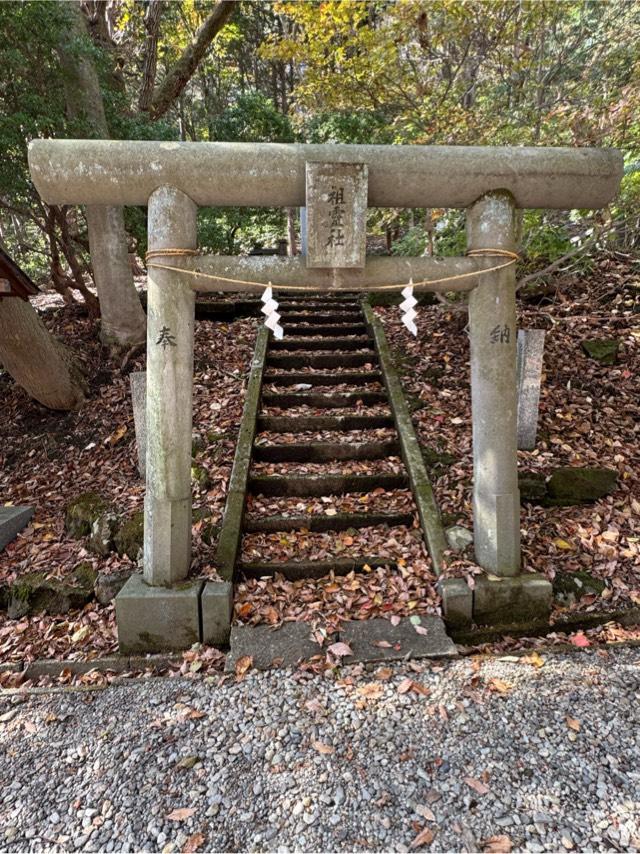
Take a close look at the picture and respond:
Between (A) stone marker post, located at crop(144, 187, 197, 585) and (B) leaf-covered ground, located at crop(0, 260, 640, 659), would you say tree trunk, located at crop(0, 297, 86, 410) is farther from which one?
(A) stone marker post, located at crop(144, 187, 197, 585)

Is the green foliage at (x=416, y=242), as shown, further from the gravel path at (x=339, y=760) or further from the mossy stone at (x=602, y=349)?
the gravel path at (x=339, y=760)

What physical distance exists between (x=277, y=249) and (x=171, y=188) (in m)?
14.1

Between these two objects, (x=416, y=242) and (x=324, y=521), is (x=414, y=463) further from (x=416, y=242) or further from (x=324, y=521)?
(x=416, y=242)

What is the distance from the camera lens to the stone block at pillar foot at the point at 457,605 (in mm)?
3420

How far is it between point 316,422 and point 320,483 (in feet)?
3.01

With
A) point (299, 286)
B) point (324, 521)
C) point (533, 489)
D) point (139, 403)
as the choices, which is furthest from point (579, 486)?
point (139, 403)

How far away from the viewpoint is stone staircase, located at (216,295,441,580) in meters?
4.05

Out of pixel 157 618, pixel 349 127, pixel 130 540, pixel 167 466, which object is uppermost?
pixel 349 127

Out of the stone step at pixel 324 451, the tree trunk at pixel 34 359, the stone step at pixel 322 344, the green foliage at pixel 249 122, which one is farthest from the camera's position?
the green foliage at pixel 249 122

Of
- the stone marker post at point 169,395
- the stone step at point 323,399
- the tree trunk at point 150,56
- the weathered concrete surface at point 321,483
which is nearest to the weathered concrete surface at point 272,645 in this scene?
the stone marker post at point 169,395

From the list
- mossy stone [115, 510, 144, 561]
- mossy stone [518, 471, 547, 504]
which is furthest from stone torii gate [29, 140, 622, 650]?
mossy stone [518, 471, 547, 504]

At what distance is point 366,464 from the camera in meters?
4.95

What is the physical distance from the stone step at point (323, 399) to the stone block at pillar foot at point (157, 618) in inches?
111

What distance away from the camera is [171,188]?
10.0 feet
